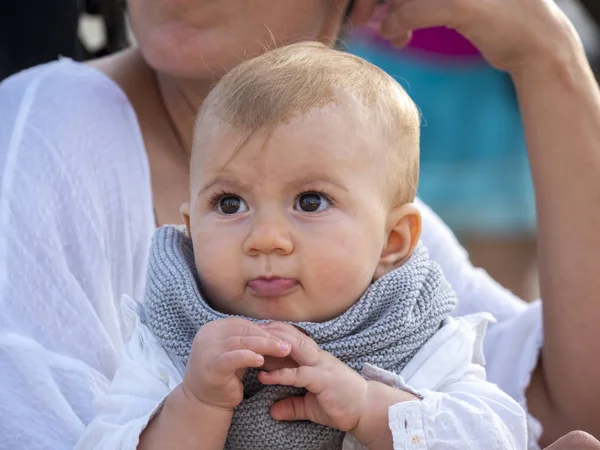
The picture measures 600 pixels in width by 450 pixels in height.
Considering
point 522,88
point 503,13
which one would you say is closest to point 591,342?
point 522,88

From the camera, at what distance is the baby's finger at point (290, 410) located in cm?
138

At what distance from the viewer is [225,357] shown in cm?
128

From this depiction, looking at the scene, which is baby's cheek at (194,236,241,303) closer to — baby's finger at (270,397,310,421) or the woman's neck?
baby's finger at (270,397,310,421)

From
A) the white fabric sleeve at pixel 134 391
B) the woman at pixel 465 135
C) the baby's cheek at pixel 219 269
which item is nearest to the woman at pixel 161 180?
the white fabric sleeve at pixel 134 391

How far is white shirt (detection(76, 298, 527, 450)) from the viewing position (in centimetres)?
137

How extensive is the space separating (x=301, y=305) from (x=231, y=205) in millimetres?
178

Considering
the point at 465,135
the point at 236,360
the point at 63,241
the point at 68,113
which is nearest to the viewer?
the point at 236,360

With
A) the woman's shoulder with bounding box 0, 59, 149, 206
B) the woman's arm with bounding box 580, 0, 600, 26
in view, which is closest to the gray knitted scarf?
the woman's shoulder with bounding box 0, 59, 149, 206

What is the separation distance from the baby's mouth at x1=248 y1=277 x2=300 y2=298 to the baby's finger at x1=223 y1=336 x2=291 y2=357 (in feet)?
0.34

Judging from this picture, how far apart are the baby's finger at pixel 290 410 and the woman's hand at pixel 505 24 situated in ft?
3.22

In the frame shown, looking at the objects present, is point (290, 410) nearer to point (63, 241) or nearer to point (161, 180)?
point (63, 241)

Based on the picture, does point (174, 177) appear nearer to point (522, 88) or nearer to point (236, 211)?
point (236, 211)

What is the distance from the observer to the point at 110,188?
6.15 ft

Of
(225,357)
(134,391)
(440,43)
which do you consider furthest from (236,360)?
(440,43)
